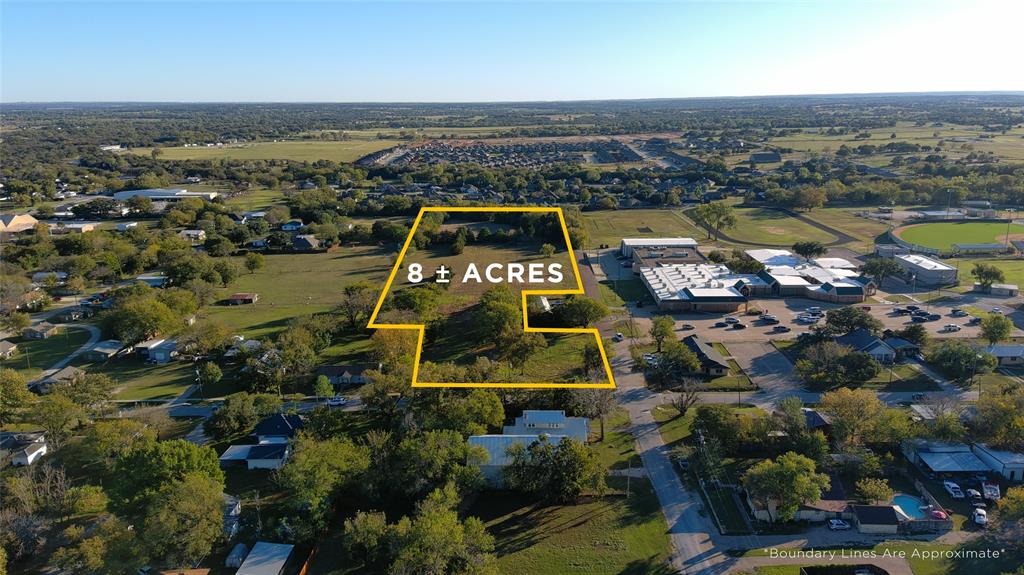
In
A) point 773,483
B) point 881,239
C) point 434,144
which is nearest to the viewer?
point 773,483

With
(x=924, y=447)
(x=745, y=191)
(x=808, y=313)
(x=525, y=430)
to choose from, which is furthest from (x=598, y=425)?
(x=745, y=191)

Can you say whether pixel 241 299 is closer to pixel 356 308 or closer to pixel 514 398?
pixel 356 308

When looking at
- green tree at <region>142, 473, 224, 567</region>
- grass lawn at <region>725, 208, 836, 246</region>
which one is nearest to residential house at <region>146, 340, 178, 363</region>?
green tree at <region>142, 473, 224, 567</region>

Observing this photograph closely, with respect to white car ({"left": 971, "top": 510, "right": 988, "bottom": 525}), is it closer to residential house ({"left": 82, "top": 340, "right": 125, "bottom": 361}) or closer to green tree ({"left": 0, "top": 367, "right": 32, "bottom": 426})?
green tree ({"left": 0, "top": 367, "right": 32, "bottom": 426})

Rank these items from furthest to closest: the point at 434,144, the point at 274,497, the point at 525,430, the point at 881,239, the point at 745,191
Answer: the point at 434,144 → the point at 745,191 → the point at 881,239 → the point at 525,430 → the point at 274,497

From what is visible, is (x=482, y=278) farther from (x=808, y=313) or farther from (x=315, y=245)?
(x=315, y=245)

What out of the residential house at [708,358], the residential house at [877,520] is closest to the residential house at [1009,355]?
the residential house at [708,358]
